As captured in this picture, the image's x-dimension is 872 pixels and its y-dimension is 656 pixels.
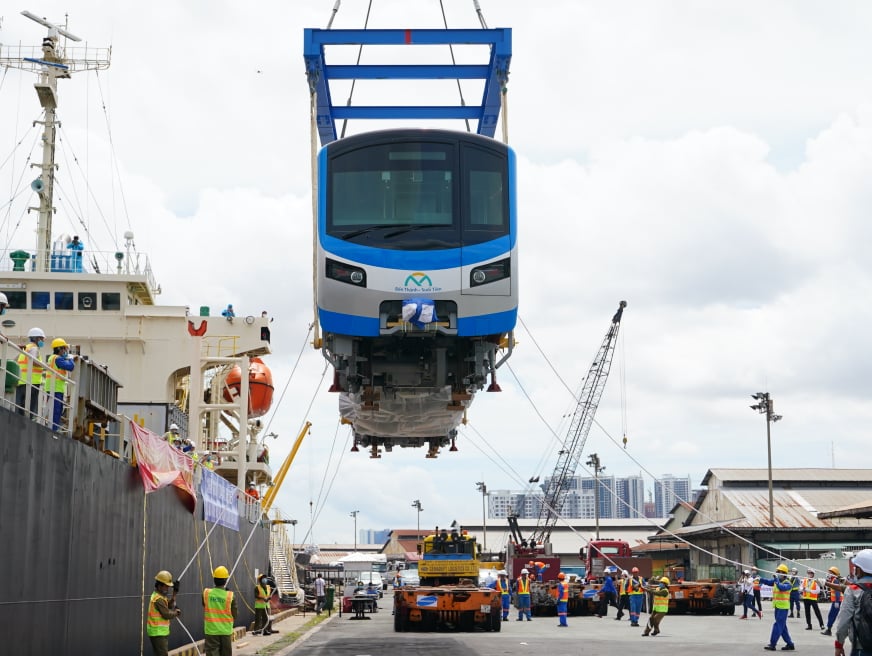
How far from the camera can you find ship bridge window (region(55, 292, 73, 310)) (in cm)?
3005

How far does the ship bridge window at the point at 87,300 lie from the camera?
99.0 ft

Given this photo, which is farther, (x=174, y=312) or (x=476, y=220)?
(x=174, y=312)

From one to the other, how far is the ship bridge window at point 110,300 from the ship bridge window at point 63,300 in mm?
885

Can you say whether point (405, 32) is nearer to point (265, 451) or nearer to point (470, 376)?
point (470, 376)

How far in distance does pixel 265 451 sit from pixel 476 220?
28.3 m

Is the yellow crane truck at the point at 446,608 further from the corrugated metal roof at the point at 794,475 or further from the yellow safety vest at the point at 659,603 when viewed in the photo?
the corrugated metal roof at the point at 794,475

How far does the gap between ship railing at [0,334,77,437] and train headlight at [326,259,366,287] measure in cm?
354

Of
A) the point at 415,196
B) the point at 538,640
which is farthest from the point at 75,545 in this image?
the point at 538,640

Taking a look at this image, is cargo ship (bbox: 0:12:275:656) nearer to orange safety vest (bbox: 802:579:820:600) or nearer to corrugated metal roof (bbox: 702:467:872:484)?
orange safety vest (bbox: 802:579:820:600)

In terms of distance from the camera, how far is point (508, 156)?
14203 mm

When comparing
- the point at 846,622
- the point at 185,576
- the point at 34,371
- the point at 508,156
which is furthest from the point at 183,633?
the point at 846,622

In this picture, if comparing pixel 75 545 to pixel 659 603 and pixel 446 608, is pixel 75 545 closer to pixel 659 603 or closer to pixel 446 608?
pixel 446 608

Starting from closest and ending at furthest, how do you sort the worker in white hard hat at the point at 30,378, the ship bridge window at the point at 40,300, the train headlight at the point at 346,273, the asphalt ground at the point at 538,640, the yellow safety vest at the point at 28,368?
the worker in white hard hat at the point at 30,378, the yellow safety vest at the point at 28,368, the train headlight at the point at 346,273, the asphalt ground at the point at 538,640, the ship bridge window at the point at 40,300

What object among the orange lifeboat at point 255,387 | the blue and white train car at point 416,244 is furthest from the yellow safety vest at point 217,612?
the orange lifeboat at point 255,387
